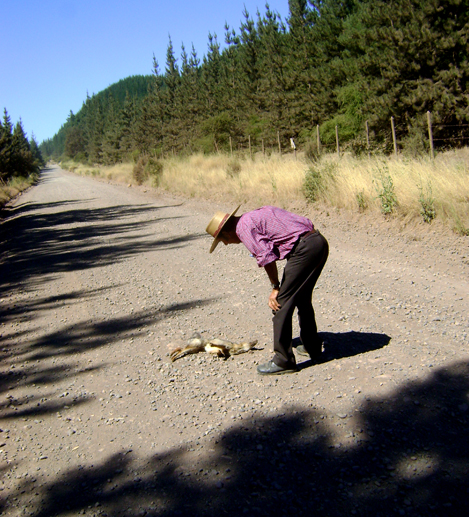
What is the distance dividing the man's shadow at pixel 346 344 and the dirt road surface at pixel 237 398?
2cm

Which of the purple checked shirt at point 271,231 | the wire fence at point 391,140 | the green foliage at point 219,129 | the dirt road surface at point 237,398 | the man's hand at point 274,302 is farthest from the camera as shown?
the green foliage at point 219,129

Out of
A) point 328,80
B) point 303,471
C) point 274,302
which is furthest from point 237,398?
point 328,80

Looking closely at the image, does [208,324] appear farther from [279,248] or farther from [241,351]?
[279,248]

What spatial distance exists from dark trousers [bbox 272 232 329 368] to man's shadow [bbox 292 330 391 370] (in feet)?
1.10

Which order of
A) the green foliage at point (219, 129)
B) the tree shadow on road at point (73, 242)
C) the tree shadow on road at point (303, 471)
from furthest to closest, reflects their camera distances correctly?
1. the green foliage at point (219, 129)
2. the tree shadow on road at point (73, 242)
3. the tree shadow on road at point (303, 471)

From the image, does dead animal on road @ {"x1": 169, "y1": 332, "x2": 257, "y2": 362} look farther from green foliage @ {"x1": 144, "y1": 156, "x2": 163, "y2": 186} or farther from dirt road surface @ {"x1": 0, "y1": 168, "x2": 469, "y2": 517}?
green foliage @ {"x1": 144, "y1": 156, "x2": 163, "y2": 186}

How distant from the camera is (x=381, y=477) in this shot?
264cm

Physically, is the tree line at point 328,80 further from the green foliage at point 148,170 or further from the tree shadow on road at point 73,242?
the tree shadow on road at point 73,242

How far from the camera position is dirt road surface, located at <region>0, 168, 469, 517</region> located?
268 cm

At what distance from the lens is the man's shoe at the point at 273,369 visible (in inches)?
157

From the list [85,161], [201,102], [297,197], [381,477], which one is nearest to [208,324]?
[381,477]

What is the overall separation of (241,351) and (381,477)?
2.00 m

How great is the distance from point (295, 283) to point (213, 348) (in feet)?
3.66

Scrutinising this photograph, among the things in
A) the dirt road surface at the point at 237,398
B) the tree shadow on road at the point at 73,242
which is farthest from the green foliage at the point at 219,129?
the dirt road surface at the point at 237,398
